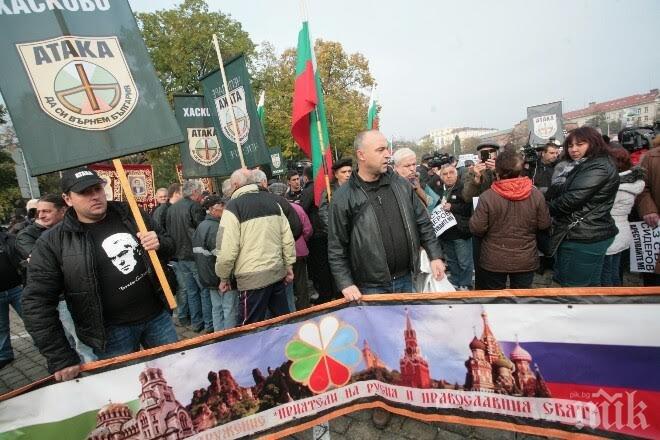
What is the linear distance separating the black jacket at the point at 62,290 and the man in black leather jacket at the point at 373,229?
1695 millimetres

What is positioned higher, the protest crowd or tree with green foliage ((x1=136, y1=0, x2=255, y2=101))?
tree with green foliage ((x1=136, y1=0, x2=255, y2=101))

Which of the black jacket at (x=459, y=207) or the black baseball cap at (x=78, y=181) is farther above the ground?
the black baseball cap at (x=78, y=181)

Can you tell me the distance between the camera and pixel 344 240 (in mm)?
2889

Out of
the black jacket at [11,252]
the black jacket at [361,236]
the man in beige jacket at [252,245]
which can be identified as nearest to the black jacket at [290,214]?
the man in beige jacket at [252,245]

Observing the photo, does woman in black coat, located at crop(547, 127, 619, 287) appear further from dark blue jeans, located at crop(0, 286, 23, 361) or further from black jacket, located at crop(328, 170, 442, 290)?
dark blue jeans, located at crop(0, 286, 23, 361)

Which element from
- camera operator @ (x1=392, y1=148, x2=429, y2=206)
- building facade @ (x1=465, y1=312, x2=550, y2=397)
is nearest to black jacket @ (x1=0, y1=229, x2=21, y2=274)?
camera operator @ (x1=392, y1=148, x2=429, y2=206)

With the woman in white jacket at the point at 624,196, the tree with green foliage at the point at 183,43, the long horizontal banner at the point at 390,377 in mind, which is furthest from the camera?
the tree with green foliage at the point at 183,43

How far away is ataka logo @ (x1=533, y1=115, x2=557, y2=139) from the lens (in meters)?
10.1

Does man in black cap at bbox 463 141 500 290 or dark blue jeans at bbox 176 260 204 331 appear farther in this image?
dark blue jeans at bbox 176 260 204 331

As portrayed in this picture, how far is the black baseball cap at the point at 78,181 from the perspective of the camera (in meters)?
2.37

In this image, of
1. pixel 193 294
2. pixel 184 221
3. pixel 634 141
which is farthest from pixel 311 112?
pixel 634 141

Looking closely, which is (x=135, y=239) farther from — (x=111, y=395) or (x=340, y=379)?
(x=340, y=379)

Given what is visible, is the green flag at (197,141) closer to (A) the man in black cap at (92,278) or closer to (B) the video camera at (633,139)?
(A) the man in black cap at (92,278)

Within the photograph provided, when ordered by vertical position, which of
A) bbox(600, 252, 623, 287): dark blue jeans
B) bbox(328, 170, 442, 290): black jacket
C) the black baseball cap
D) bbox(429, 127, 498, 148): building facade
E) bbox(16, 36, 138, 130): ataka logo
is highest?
bbox(16, 36, 138, 130): ataka logo
